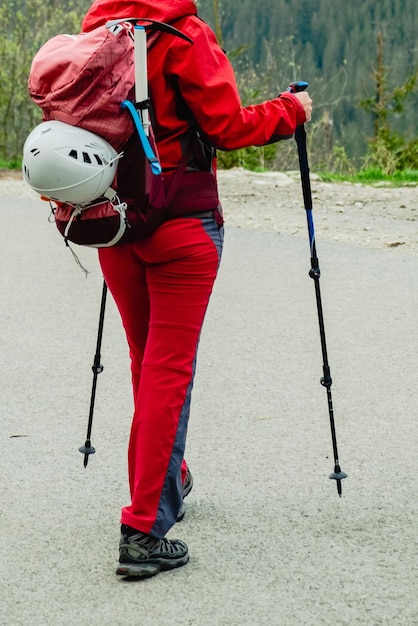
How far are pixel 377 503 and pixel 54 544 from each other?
120 centimetres

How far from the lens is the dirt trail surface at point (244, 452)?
10.8ft

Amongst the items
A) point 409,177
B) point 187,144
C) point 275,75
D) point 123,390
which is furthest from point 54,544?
point 275,75

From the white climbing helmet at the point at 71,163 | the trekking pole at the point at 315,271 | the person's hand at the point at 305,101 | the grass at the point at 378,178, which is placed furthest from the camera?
the grass at the point at 378,178

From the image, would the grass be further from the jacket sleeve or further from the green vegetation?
the jacket sleeve

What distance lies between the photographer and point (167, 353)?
11.0 ft

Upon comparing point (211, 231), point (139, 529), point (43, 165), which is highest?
point (43, 165)

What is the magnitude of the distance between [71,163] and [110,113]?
0.62ft

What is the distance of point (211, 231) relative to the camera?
132 inches

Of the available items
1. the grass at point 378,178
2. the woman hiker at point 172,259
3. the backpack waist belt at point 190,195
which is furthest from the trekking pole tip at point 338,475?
the grass at point 378,178

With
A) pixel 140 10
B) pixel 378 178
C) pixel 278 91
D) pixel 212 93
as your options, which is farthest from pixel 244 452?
pixel 278 91

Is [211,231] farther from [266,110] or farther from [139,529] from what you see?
[139,529]

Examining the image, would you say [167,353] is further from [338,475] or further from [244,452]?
[244,452]

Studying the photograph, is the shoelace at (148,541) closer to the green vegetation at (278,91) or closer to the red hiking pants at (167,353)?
the red hiking pants at (167,353)

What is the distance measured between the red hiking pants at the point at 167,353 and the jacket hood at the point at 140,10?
0.61 metres
